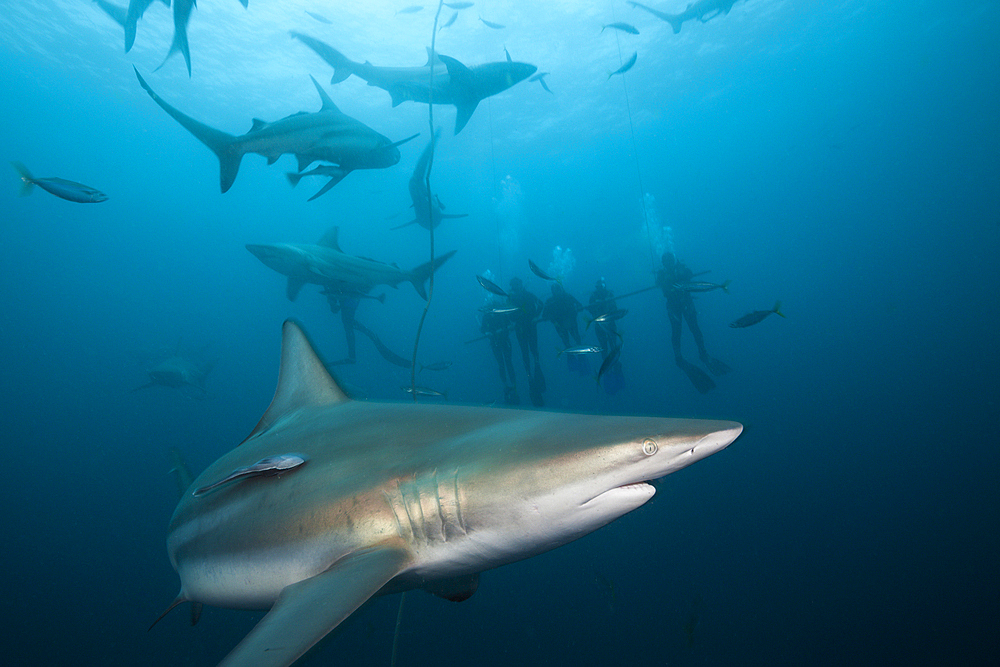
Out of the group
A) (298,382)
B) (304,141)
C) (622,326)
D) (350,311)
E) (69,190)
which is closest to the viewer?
(298,382)

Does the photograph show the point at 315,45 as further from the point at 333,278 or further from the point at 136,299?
the point at 136,299

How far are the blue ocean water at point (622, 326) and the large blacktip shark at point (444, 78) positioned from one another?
582 centimetres

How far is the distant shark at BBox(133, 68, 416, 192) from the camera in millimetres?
4477

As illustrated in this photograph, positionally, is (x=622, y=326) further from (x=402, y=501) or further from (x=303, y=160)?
(x=402, y=501)

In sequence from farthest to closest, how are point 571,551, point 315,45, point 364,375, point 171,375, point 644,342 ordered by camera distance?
point 644,342, point 364,375, point 171,375, point 571,551, point 315,45

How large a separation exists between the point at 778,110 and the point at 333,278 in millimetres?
64606

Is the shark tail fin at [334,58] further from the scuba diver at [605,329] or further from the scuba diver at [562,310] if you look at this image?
the scuba diver at [605,329]

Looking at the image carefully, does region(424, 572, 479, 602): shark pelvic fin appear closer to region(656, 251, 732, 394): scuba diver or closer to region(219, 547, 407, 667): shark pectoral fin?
region(219, 547, 407, 667): shark pectoral fin

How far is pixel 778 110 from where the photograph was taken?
50844 millimetres

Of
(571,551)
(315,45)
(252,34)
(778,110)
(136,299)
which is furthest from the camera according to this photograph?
(136,299)

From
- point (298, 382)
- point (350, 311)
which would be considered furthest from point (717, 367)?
point (298, 382)

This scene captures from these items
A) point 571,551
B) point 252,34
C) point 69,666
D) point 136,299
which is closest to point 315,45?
point 571,551

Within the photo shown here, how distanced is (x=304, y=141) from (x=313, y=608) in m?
5.07

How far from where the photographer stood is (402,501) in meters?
1.55
